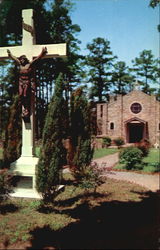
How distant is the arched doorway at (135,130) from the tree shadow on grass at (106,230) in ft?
87.0

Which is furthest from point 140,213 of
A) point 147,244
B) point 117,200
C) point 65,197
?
point 65,197

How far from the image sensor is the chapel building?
106 feet

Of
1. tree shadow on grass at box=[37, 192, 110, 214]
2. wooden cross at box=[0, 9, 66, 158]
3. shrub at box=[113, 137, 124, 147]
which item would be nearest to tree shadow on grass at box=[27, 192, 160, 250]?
tree shadow on grass at box=[37, 192, 110, 214]

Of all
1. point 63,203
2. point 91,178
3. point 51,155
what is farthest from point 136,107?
point 51,155

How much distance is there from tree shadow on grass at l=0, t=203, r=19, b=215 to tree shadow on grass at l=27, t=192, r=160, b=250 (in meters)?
1.38

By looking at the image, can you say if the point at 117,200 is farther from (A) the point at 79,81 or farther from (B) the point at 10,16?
(A) the point at 79,81

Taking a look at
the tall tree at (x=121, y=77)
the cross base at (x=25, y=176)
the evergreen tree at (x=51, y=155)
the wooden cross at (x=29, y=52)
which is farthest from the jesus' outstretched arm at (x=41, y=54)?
the tall tree at (x=121, y=77)

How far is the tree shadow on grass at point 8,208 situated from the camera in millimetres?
6496

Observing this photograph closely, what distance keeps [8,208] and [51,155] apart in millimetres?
1831

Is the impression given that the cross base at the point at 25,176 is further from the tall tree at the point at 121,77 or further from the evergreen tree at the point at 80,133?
the tall tree at the point at 121,77

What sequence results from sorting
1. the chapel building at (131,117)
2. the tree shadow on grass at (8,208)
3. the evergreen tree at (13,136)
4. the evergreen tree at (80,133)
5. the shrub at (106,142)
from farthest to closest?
the chapel building at (131,117)
the shrub at (106,142)
the evergreen tree at (13,136)
the evergreen tree at (80,133)
the tree shadow on grass at (8,208)

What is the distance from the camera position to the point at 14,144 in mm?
9977

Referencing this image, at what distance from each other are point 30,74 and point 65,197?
4.04 meters

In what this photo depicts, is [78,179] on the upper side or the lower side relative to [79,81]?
lower
